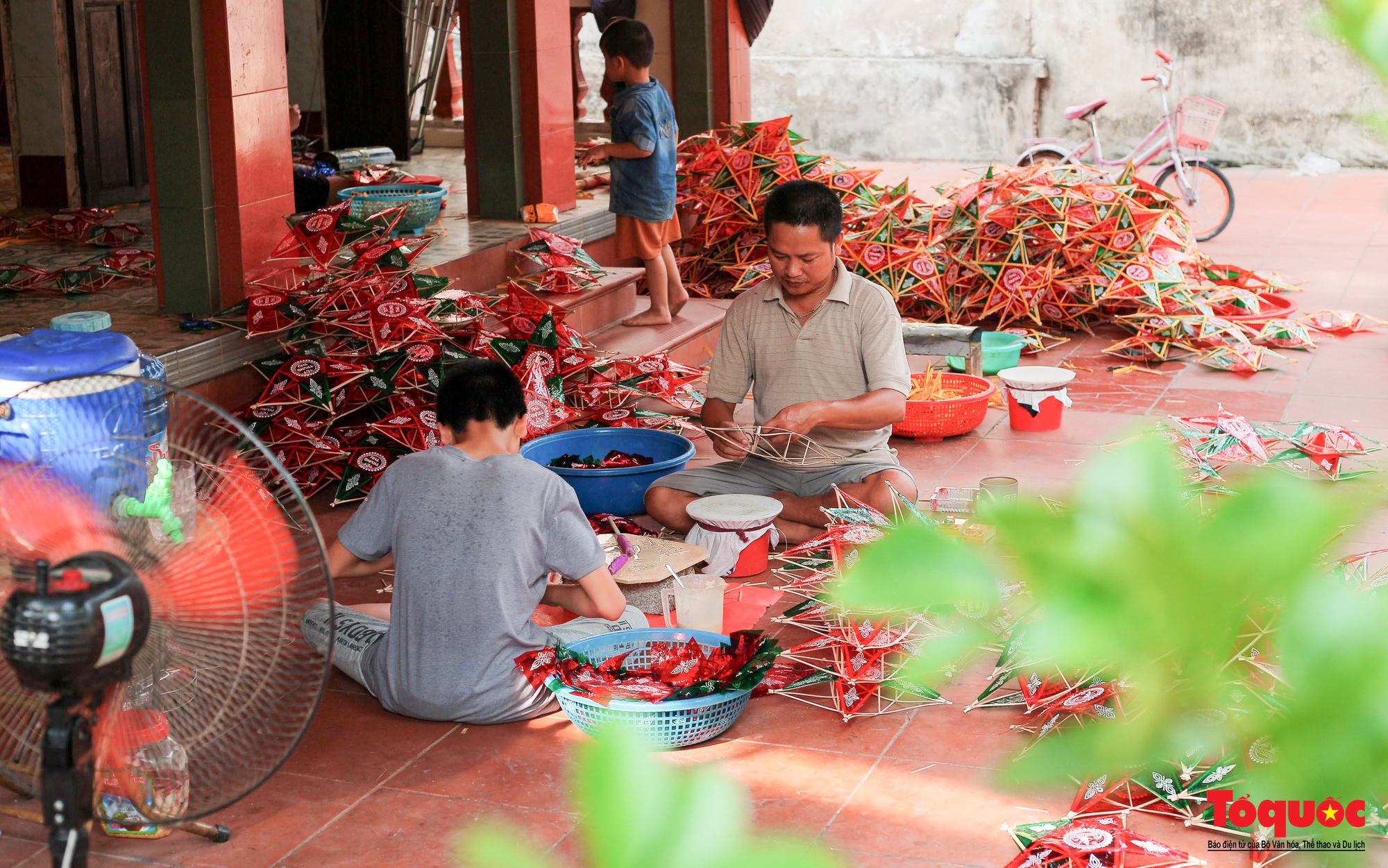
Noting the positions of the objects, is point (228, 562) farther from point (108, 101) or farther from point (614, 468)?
point (108, 101)

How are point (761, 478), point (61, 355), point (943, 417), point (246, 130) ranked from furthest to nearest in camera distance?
1. point (943, 417)
2. point (246, 130)
3. point (761, 478)
4. point (61, 355)

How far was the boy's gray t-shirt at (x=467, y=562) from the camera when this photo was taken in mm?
3057

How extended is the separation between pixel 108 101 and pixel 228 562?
276 inches

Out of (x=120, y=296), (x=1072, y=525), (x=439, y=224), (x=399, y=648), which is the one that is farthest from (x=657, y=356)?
(x=1072, y=525)

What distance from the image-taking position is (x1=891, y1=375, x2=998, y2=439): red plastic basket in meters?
5.40

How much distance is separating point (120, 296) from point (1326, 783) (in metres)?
5.83

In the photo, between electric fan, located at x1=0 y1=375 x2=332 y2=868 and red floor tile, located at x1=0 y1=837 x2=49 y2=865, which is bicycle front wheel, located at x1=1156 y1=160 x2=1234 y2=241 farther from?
electric fan, located at x1=0 y1=375 x2=332 y2=868

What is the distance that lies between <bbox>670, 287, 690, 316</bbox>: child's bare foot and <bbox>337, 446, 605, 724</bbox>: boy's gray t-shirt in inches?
160

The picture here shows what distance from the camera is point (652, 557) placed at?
12.9 ft

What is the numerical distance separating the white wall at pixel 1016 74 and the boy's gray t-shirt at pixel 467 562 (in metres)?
11.0

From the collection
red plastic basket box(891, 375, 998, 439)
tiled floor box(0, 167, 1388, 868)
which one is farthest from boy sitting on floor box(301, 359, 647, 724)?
red plastic basket box(891, 375, 998, 439)

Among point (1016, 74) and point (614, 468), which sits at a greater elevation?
point (1016, 74)

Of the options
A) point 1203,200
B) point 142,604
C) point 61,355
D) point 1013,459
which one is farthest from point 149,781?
point 1203,200

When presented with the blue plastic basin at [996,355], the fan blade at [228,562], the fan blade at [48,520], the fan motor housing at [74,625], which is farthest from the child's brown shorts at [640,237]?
the fan motor housing at [74,625]
